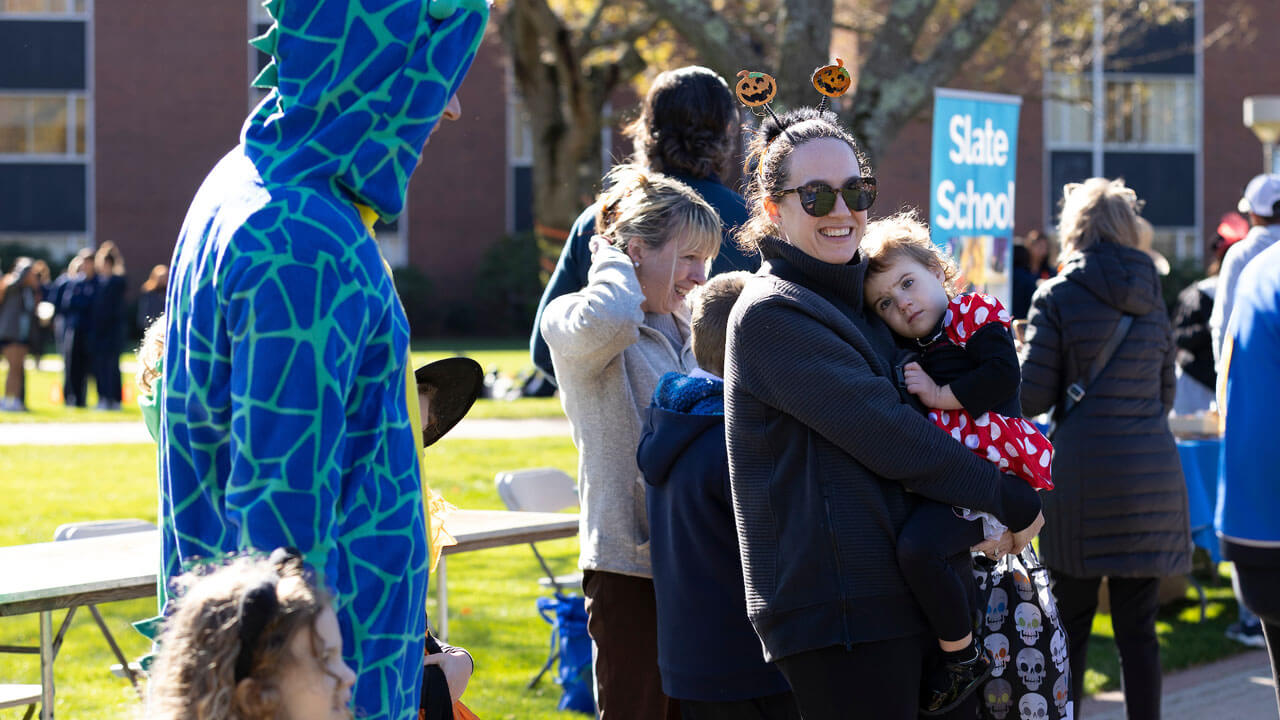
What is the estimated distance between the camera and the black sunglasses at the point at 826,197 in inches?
112

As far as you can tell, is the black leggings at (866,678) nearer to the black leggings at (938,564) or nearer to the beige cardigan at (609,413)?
the black leggings at (938,564)

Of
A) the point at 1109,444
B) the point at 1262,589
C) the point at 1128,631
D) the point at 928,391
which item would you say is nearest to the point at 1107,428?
the point at 1109,444

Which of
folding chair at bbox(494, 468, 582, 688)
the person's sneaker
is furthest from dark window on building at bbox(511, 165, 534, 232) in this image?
the person's sneaker

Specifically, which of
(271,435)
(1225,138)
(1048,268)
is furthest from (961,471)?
(1225,138)

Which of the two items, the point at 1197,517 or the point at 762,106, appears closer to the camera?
the point at 762,106

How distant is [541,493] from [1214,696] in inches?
123

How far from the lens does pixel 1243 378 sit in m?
3.51

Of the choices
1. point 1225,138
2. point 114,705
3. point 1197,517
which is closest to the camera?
point 114,705

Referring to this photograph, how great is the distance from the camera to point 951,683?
9.10 feet

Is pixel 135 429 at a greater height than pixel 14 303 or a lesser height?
lesser

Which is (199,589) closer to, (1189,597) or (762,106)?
(762,106)

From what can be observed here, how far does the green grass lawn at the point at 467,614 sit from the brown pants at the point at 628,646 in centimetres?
175

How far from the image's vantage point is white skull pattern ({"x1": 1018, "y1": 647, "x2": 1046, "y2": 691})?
115 inches

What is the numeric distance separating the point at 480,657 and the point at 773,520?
408 centimetres
